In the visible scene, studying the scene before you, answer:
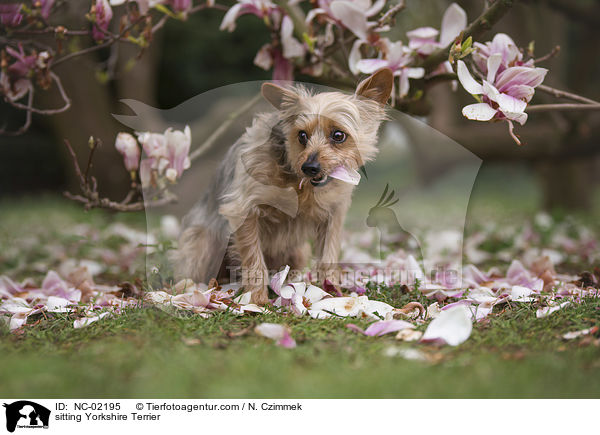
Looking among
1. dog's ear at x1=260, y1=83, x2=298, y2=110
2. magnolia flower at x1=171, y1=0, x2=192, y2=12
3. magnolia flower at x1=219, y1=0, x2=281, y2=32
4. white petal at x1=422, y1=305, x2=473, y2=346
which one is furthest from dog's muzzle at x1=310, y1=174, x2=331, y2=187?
magnolia flower at x1=171, y1=0, x2=192, y2=12

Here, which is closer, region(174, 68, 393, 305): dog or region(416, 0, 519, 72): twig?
region(174, 68, 393, 305): dog

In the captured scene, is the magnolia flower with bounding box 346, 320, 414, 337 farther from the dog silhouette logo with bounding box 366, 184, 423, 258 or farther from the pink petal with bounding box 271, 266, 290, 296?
the dog silhouette logo with bounding box 366, 184, 423, 258

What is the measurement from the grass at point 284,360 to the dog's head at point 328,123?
0.79 meters

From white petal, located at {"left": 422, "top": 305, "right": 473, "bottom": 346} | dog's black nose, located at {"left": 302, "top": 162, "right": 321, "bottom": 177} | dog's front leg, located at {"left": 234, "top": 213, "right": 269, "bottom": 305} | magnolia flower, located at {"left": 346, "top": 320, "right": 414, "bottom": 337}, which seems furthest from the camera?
dog's front leg, located at {"left": 234, "top": 213, "right": 269, "bottom": 305}

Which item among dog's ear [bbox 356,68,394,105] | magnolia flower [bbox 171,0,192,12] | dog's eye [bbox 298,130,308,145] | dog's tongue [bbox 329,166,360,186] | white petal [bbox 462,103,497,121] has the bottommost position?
dog's tongue [bbox 329,166,360,186]

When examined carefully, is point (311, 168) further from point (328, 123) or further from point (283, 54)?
point (283, 54)

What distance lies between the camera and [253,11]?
3619mm

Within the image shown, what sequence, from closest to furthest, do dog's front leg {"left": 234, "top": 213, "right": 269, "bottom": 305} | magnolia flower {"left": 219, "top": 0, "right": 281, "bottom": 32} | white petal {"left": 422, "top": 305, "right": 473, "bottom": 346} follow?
white petal {"left": 422, "top": 305, "right": 473, "bottom": 346} < dog's front leg {"left": 234, "top": 213, "right": 269, "bottom": 305} < magnolia flower {"left": 219, "top": 0, "right": 281, "bottom": 32}

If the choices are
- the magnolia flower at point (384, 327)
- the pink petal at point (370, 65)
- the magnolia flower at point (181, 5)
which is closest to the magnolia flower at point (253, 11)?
the magnolia flower at point (181, 5)

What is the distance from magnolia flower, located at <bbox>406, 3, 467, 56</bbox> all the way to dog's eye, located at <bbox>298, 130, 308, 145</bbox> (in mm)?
1151

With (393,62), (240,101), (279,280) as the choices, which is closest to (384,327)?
(279,280)

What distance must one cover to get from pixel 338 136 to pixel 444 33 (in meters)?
1.21

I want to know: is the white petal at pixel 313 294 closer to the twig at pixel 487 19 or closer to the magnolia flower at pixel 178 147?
the magnolia flower at pixel 178 147
